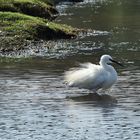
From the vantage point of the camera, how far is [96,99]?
2025 cm

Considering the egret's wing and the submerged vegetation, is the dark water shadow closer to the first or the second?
the egret's wing

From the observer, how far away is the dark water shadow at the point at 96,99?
64.5 feet

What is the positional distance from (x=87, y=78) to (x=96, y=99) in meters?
0.94

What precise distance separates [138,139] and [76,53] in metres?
15.2

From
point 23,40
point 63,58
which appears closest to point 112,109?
point 63,58

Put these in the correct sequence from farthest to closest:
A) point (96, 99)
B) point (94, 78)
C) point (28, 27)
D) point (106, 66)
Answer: point (28, 27)
point (106, 66)
point (94, 78)
point (96, 99)

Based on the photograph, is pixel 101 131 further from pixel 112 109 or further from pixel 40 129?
pixel 112 109

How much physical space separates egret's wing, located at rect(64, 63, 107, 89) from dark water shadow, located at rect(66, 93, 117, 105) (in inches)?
13.4

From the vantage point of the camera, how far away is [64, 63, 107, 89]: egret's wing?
20.8 m

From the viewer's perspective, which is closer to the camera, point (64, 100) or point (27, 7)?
point (64, 100)

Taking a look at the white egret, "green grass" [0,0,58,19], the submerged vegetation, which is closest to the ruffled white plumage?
the white egret

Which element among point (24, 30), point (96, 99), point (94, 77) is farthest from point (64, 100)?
point (24, 30)

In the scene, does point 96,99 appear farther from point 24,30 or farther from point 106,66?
point 24,30

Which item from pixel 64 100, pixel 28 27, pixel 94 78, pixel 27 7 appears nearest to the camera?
Result: pixel 64 100
